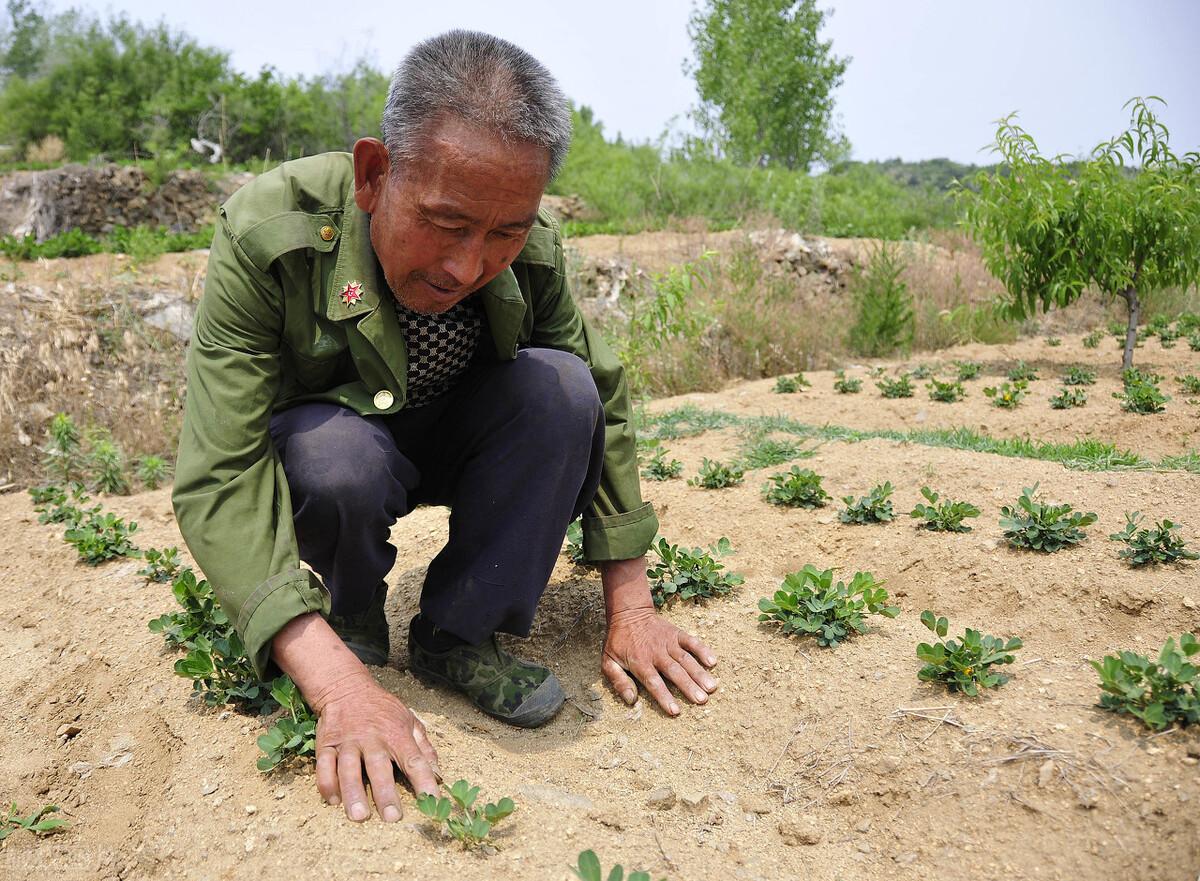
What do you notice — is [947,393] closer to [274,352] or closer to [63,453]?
[274,352]

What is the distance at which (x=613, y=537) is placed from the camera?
8.05ft

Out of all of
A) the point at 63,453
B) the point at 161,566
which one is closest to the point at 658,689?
the point at 161,566

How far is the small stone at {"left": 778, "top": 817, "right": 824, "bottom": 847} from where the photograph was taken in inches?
75.9

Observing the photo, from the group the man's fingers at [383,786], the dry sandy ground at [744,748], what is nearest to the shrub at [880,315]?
the dry sandy ground at [744,748]

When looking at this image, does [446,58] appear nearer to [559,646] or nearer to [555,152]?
[555,152]

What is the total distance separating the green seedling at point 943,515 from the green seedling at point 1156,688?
47.1 inches

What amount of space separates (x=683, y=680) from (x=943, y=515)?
1289mm

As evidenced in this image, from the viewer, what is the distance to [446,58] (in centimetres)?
183

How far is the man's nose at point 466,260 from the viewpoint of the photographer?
1865 millimetres

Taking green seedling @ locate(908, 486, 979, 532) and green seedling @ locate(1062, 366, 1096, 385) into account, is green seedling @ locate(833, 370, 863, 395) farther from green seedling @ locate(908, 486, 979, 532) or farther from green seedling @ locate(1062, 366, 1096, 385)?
green seedling @ locate(908, 486, 979, 532)

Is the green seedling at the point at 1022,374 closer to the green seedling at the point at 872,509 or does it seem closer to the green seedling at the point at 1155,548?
the green seedling at the point at 872,509

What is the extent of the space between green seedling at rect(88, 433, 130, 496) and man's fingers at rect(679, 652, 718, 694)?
3.52 m

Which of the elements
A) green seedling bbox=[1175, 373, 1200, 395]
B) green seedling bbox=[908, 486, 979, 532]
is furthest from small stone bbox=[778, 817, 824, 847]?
green seedling bbox=[1175, 373, 1200, 395]

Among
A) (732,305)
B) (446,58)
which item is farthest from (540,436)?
(732,305)
